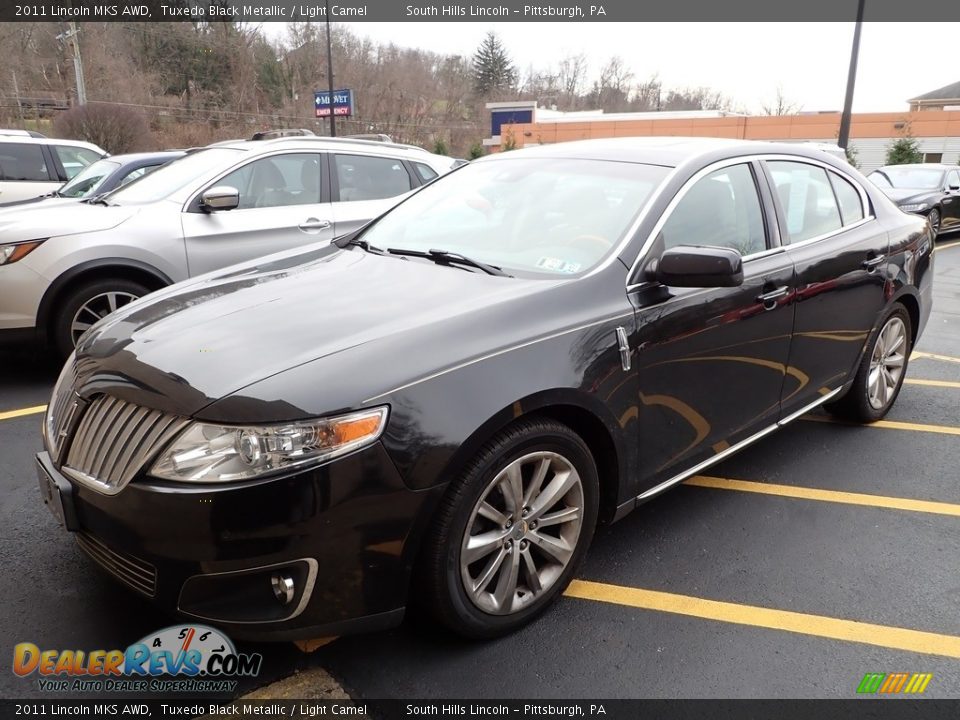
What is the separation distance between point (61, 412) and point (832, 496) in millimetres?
3453

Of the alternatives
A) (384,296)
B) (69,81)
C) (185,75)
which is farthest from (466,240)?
(185,75)

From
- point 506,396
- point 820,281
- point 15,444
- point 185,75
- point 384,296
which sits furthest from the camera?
point 185,75

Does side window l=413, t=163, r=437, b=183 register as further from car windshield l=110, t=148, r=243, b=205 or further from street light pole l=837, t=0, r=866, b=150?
street light pole l=837, t=0, r=866, b=150

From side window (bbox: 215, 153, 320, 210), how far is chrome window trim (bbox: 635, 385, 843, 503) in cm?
416

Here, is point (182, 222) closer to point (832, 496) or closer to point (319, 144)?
point (319, 144)

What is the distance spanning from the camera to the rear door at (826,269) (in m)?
3.51

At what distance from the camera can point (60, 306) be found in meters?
4.98

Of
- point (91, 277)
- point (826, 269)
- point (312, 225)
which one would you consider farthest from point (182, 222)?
point (826, 269)

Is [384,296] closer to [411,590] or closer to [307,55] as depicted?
[411,590]

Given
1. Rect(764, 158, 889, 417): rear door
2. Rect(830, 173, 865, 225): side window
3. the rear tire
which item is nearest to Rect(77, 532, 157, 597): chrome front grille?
Rect(764, 158, 889, 417): rear door

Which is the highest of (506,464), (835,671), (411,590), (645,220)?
(645,220)

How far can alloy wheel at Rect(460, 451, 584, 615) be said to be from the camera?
232cm

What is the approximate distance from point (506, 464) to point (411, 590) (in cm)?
50

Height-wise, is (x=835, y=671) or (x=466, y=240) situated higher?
(x=466, y=240)
